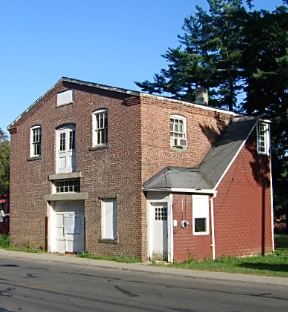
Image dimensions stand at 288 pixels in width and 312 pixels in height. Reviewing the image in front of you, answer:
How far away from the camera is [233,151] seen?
89.4ft

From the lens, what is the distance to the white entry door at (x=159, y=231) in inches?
932

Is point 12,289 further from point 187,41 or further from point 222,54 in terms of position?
point 187,41

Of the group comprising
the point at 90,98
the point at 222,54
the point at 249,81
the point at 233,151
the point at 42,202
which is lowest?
the point at 42,202

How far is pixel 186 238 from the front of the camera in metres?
23.8

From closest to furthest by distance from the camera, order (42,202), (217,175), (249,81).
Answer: (217,175)
(42,202)
(249,81)

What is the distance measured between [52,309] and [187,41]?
4267 centimetres

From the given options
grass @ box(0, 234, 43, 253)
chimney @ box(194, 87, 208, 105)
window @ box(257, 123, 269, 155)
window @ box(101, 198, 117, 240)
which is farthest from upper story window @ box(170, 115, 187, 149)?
grass @ box(0, 234, 43, 253)

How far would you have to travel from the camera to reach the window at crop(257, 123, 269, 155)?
29.4 metres

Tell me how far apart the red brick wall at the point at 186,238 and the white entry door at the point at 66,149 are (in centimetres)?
660

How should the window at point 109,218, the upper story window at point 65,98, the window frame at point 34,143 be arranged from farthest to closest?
the window frame at point 34,143
the upper story window at point 65,98
the window at point 109,218

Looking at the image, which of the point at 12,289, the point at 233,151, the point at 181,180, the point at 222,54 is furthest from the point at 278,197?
the point at 12,289

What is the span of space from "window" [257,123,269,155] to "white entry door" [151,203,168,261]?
773 centimetres

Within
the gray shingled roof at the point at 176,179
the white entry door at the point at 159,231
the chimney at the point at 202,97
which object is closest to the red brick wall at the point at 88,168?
the white entry door at the point at 159,231

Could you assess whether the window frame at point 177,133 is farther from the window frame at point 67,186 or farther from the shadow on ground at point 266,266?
the shadow on ground at point 266,266
